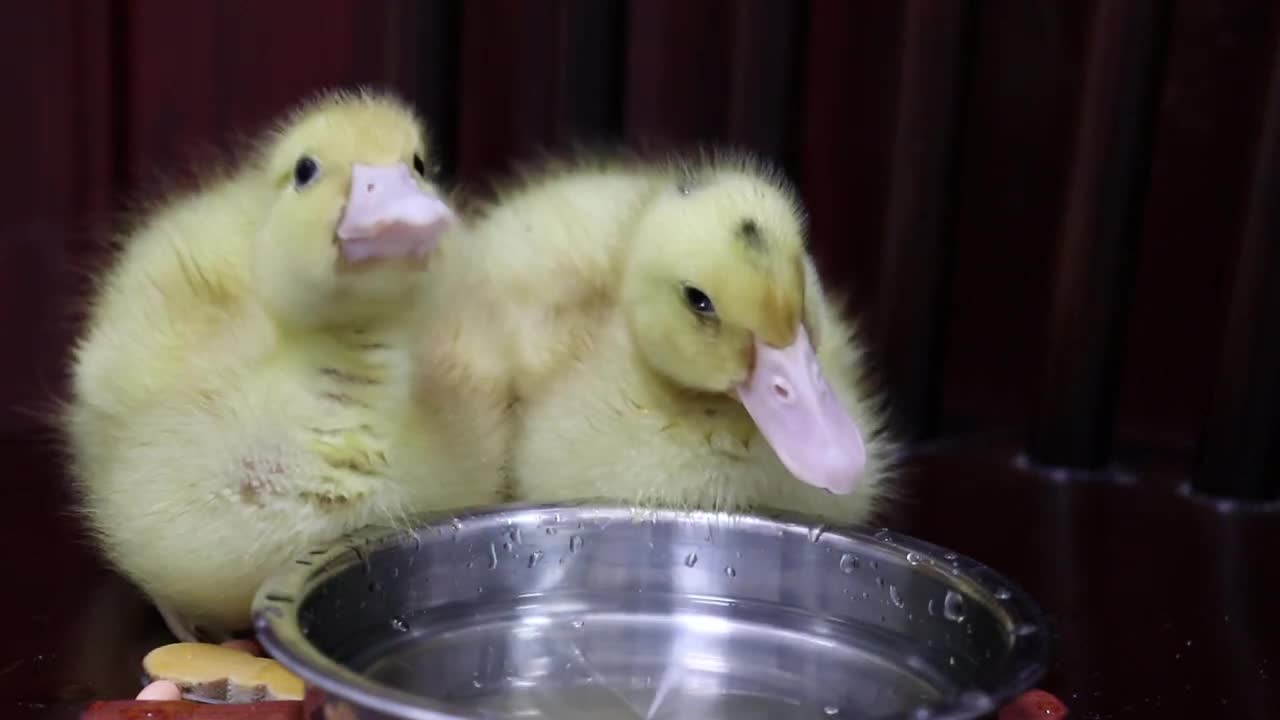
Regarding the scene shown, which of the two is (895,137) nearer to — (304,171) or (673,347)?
(673,347)

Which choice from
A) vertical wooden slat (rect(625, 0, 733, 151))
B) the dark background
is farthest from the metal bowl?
vertical wooden slat (rect(625, 0, 733, 151))

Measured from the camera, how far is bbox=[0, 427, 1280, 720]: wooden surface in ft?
3.11

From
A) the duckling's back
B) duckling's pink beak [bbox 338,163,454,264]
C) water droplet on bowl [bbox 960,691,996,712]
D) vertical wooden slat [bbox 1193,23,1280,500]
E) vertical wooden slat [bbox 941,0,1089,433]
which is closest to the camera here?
water droplet on bowl [bbox 960,691,996,712]

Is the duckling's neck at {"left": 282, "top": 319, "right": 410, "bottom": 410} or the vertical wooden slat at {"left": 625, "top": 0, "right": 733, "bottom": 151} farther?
the vertical wooden slat at {"left": 625, "top": 0, "right": 733, "bottom": 151}

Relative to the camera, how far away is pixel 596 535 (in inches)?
38.2

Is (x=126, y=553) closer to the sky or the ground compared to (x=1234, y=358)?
closer to the ground

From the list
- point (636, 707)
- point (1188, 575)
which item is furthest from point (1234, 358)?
point (636, 707)

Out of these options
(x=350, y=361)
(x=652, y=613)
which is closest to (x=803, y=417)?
(x=652, y=613)

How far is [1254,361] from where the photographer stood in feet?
4.33

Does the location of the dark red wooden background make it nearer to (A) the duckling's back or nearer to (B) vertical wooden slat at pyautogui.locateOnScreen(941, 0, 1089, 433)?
(B) vertical wooden slat at pyautogui.locateOnScreen(941, 0, 1089, 433)

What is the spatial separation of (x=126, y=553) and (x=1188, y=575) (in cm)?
82

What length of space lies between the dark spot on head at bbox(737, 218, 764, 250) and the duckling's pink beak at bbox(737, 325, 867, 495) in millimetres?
61

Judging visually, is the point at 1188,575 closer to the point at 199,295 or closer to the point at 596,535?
the point at 596,535

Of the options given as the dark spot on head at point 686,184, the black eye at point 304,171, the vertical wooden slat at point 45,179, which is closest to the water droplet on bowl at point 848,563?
the dark spot on head at point 686,184
